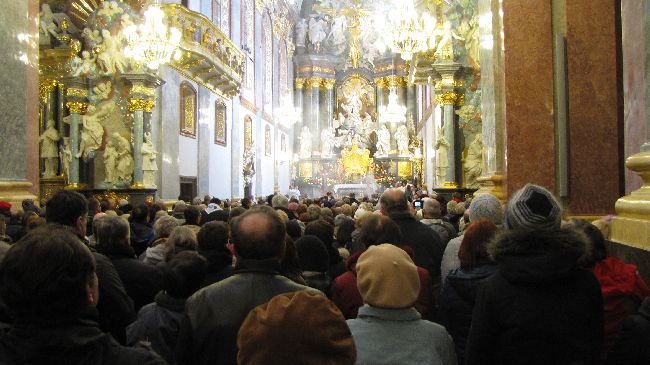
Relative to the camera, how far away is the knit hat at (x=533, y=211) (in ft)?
9.09

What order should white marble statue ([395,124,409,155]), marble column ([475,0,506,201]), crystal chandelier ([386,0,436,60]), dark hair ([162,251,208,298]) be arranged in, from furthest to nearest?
1. white marble statue ([395,124,409,155])
2. crystal chandelier ([386,0,436,60])
3. marble column ([475,0,506,201])
4. dark hair ([162,251,208,298])

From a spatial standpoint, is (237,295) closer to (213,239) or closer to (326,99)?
(213,239)

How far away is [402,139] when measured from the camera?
37.1 m

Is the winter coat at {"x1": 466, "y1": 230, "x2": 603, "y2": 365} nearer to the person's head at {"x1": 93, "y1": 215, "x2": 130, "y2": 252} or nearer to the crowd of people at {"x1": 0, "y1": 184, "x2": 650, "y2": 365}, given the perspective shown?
the crowd of people at {"x1": 0, "y1": 184, "x2": 650, "y2": 365}

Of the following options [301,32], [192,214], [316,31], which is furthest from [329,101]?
[192,214]

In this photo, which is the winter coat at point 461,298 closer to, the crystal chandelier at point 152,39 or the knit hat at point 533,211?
the knit hat at point 533,211

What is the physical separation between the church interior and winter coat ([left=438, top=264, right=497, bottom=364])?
1.24 metres

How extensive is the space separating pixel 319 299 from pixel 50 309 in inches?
30.8

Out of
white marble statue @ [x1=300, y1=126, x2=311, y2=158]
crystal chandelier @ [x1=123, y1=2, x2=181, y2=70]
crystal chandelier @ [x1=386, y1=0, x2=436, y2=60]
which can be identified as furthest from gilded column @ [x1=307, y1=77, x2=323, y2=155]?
crystal chandelier @ [x1=123, y1=2, x2=181, y2=70]

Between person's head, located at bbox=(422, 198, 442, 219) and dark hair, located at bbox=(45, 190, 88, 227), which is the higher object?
dark hair, located at bbox=(45, 190, 88, 227)

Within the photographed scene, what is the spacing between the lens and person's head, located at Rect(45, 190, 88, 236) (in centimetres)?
408

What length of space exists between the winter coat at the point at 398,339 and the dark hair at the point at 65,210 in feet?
7.62

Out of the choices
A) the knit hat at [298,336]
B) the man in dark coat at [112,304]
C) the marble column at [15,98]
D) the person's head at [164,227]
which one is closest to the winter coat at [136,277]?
the man in dark coat at [112,304]

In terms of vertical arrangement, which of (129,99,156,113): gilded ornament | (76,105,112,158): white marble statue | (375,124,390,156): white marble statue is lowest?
(76,105,112,158): white marble statue
